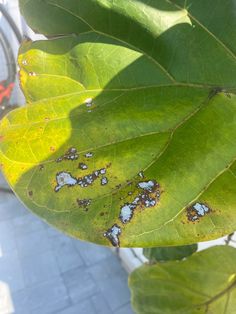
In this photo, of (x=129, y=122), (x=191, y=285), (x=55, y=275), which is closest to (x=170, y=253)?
(x=191, y=285)

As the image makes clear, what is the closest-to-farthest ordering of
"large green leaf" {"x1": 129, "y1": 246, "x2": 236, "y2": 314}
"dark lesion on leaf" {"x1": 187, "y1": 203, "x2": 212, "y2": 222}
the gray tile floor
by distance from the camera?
"dark lesion on leaf" {"x1": 187, "y1": 203, "x2": 212, "y2": 222} < "large green leaf" {"x1": 129, "y1": 246, "x2": 236, "y2": 314} < the gray tile floor

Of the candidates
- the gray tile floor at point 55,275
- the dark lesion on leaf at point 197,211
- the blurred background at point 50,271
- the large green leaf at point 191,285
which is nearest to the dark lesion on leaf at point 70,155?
the dark lesion on leaf at point 197,211

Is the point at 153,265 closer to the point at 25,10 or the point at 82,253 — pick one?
the point at 25,10

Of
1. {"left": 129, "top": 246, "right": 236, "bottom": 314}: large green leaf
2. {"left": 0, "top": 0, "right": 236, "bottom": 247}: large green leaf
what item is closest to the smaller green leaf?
{"left": 129, "top": 246, "right": 236, "bottom": 314}: large green leaf

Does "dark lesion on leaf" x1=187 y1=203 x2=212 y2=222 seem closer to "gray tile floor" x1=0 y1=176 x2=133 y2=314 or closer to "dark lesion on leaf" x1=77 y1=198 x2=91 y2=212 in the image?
"dark lesion on leaf" x1=77 y1=198 x2=91 y2=212

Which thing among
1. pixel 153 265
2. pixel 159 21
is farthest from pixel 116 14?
pixel 153 265
